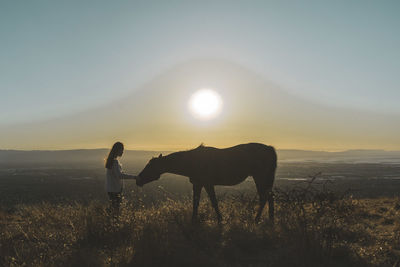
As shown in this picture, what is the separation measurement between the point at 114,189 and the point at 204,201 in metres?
3.28

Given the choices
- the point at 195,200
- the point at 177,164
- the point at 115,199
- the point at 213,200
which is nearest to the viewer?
the point at 195,200

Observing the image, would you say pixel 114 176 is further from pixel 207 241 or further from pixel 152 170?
pixel 207 241

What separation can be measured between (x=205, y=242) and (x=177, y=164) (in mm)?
3639

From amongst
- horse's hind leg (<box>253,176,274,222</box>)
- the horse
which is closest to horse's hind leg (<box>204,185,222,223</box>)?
the horse

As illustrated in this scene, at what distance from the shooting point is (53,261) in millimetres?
5699

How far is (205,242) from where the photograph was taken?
6809 millimetres

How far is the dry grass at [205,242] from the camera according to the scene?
19.0 ft

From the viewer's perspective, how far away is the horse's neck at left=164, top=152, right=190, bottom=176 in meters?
9.97

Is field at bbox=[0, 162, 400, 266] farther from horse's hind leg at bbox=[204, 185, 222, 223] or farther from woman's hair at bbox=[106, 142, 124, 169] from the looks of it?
woman's hair at bbox=[106, 142, 124, 169]

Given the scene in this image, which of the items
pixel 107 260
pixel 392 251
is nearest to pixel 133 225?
pixel 107 260

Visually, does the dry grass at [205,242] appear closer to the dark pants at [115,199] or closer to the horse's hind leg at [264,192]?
the dark pants at [115,199]

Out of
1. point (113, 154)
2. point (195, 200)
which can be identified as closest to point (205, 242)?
point (195, 200)

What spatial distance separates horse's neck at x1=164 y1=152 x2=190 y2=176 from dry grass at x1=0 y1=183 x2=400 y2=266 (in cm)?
148

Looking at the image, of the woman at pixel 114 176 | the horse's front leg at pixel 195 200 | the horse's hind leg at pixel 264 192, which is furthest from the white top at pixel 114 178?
the horse's hind leg at pixel 264 192
